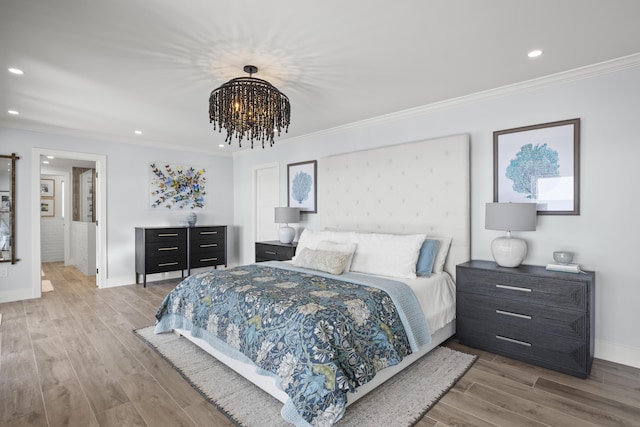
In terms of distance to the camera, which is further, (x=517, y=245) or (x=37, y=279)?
(x=37, y=279)

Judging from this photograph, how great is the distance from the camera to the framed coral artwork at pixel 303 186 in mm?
4930

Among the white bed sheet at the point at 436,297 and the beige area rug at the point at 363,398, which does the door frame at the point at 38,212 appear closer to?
the beige area rug at the point at 363,398

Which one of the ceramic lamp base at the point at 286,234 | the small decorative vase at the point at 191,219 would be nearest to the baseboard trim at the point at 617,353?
the ceramic lamp base at the point at 286,234

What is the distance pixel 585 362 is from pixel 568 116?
1949mm

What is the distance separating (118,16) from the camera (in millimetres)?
1958

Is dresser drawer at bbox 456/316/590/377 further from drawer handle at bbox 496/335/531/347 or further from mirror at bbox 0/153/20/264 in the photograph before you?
mirror at bbox 0/153/20/264

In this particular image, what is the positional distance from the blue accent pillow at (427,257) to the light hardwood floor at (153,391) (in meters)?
0.71

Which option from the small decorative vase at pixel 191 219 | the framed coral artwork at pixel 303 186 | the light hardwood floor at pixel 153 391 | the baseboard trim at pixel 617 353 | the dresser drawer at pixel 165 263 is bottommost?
the light hardwood floor at pixel 153 391

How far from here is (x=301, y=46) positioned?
7.67 feet

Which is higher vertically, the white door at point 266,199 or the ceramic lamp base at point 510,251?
the white door at point 266,199

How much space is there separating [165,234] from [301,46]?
4.04 meters

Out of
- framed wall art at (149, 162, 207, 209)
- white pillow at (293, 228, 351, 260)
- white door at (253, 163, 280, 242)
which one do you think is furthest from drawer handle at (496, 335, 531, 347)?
framed wall art at (149, 162, 207, 209)

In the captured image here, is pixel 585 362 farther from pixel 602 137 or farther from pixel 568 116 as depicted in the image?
pixel 568 116

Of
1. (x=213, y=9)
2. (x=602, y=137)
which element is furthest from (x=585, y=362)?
(x=213, y=9)
